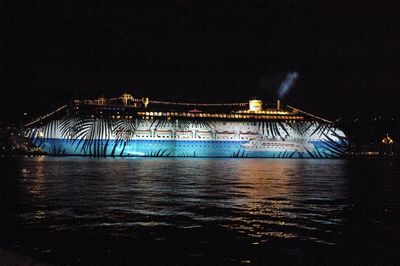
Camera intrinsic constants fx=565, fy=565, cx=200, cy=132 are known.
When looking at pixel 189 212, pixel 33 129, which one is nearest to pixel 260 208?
pixel 189 212

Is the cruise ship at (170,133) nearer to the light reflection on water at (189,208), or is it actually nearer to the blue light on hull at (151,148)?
the blue light on hull at (151,148)

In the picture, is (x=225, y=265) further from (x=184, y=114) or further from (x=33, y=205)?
(x=184, y=114)

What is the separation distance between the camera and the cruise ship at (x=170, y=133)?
272 feet

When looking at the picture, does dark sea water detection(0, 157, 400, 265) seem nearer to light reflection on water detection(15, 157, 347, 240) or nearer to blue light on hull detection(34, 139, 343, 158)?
light reflection on water detection(15, 157, 347, 240)

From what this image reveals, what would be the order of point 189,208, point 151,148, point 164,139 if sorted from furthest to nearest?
point 164,139 → point 151,148 → point 189,208

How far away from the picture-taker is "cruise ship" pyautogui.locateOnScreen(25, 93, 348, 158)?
82.8 metres

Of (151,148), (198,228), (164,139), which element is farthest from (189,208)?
(164,139)

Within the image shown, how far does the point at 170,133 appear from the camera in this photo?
8450 centimetres

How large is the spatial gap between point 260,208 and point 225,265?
6.40m

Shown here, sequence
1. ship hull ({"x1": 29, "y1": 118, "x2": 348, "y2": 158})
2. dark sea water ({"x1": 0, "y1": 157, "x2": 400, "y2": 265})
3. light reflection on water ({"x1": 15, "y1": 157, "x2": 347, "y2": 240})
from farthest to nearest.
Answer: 1. ship hull ({"x1": 29, "y1": 118, "x2": 348, "y2": 158})
2. light reflection on water ({"x1": 15, "y1": 157, "x2": 347, "y2": 240})
3. dark sea water ({"x1": 0, "y1": 157, "x2": 400, "y2": 265})

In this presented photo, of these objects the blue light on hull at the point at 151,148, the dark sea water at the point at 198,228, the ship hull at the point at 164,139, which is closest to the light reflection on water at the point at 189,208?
the dark sea water at the point at 198,228

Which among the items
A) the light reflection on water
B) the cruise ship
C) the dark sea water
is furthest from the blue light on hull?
the dark sea water

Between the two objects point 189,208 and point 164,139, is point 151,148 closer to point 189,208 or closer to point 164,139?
point 164,139

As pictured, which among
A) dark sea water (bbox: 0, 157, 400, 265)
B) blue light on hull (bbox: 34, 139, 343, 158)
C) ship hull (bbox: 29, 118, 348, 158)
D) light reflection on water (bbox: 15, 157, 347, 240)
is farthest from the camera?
ship hull (bbox: 29, 118, 348, 158)
